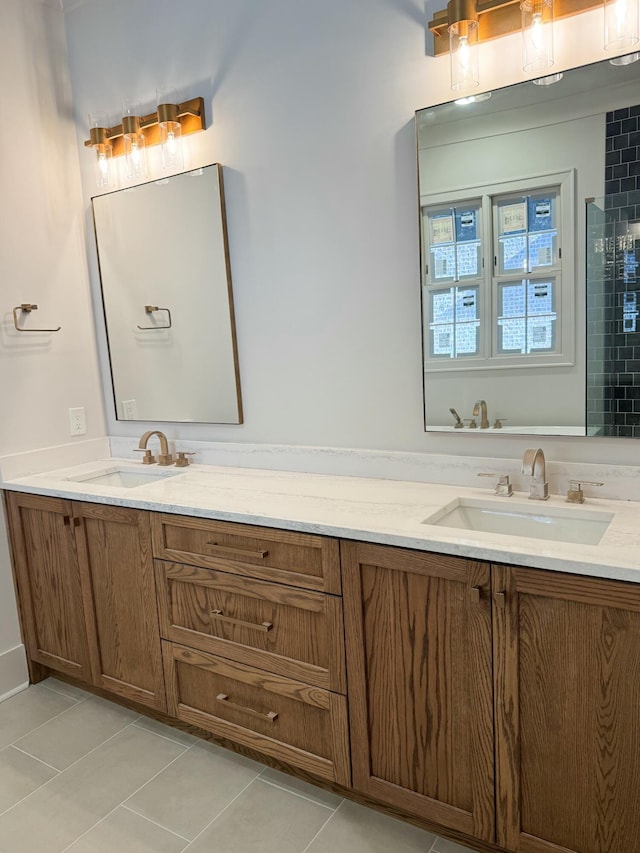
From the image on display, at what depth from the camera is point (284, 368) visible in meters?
2.36

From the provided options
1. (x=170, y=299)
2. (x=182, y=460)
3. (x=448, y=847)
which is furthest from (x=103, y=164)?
(x=448, y=847)

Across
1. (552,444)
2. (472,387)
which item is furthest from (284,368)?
(552,444)

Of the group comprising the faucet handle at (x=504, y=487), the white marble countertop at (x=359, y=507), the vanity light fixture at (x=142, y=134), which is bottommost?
the white marble countertop at (x=359, y=507)

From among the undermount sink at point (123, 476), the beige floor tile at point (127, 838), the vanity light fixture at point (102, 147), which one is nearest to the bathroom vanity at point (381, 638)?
the undermount sink at point (123, 476)

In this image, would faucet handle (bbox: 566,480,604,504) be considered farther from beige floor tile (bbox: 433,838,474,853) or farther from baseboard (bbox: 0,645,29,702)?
baseboard (bbox: 0,645,29,702)

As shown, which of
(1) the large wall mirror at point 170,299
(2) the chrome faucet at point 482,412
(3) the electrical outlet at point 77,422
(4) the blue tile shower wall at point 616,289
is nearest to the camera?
(4) the blue tile shower wall at point 616,289

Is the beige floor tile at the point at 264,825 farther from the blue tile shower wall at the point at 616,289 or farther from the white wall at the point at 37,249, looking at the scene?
the blue tile shower wall at the point at 616,289

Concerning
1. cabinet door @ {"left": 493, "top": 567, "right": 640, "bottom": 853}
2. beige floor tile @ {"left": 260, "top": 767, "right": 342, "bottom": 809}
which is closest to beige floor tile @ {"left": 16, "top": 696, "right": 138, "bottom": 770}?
beige floor tile @ {"left": 260, "top": 767, "right": 342, "bottom": 809}

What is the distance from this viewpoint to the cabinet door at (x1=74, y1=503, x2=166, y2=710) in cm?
215

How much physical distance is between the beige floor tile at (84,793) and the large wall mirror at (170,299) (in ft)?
4.05

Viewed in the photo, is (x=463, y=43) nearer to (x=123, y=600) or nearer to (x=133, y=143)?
(x=133, y=143)

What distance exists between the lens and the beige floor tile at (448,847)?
166 cm

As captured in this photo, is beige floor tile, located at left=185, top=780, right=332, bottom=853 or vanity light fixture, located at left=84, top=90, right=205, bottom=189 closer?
beige floor tile, located at left=185, top=780, right=332, bottom=853

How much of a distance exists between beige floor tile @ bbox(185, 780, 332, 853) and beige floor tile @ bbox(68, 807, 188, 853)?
0.08 meters
